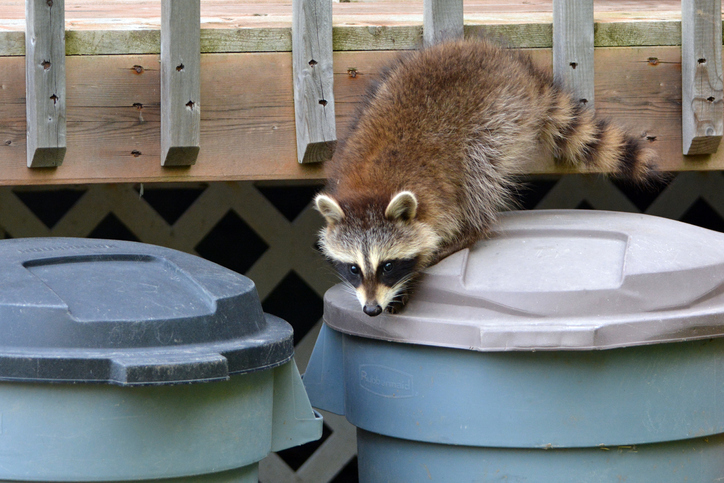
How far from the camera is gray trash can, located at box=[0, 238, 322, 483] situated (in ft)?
4.60

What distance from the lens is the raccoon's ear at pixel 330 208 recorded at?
217 centimetres

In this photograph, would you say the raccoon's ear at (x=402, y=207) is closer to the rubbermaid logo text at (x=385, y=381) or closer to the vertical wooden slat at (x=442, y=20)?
the rubbermaid logo text at (x=385, y=381)

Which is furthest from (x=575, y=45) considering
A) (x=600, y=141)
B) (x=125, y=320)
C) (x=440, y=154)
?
(x=125, y=320)

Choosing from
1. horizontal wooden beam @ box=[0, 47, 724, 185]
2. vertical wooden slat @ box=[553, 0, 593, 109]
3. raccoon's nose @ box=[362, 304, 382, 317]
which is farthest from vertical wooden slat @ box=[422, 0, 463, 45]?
raccoon's nose @ box=[362, 304, 382, 317]

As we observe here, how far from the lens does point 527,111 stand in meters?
2.46

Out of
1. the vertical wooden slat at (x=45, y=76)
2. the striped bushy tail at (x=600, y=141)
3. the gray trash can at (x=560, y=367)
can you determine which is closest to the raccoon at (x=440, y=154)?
the striped bushy tail at (x=600, y=141)

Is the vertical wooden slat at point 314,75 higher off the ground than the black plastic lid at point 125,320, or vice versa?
the vertical wooden slat at point 314,75

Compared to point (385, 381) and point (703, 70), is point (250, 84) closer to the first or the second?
point (385, 381)

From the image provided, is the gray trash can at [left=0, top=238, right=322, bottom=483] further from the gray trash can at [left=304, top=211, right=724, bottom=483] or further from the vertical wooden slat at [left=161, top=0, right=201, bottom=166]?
the vertical wooden slat at [left=161, top=0, right=201, bottom=166]

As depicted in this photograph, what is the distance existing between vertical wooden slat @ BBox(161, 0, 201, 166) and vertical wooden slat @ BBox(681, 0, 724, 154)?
4.93 ft

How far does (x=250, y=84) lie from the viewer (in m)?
2.49

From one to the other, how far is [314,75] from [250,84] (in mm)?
209

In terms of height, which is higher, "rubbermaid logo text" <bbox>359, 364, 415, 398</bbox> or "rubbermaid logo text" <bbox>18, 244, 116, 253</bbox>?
"rubbermaid logo text" <bbox>18, 244, 116, 253</bbox>

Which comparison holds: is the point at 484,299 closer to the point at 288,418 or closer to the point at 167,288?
the point at 288,418
